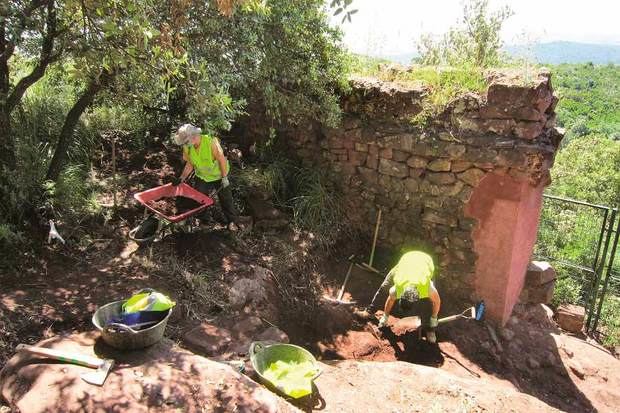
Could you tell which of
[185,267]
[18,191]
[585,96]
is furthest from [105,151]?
[585,96]

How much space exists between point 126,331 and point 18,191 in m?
2.50

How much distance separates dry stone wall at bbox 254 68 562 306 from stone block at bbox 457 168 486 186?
10mm

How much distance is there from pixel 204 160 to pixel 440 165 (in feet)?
8.67

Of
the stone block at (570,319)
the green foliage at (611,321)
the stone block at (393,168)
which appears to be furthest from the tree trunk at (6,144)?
the green foliage at (611,321)

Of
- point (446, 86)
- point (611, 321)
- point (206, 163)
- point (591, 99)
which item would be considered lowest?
point (611, 321)

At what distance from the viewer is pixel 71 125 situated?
513 cm

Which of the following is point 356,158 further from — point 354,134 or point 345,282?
point 345,282

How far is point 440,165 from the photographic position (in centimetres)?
539

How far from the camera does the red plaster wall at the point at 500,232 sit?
5.14 meters

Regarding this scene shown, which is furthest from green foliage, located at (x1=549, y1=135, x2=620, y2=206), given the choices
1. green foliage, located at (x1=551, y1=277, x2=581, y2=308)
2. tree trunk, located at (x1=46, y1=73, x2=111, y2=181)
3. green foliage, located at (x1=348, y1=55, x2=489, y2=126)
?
tree trunk, located at (x1=46, y1=73, x2=111, y2=181)

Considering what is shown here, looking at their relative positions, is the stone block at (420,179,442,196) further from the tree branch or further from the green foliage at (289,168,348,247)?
the tree branch

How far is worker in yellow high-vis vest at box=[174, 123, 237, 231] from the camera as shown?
488 centimetres

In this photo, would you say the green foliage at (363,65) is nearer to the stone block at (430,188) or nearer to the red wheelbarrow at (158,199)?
the stone block at (430,188)

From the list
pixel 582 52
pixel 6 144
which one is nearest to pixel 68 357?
pixel 6 144
